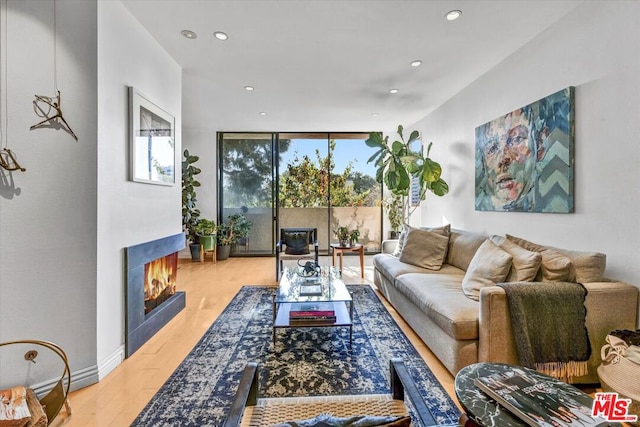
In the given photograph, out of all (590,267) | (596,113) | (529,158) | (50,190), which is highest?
(596,113)

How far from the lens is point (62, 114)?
1.90 metres

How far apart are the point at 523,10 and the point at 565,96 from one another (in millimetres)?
743

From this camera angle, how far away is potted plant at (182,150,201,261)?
19.2 ft

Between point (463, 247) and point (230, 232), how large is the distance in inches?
180

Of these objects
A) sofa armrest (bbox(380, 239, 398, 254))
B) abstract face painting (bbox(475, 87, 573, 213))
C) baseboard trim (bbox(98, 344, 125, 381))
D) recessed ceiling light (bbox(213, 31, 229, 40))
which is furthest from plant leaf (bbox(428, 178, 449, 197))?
baseboard trim (bbox(98, 344, 125, 381))

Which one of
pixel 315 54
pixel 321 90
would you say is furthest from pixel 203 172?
pixel 315 54

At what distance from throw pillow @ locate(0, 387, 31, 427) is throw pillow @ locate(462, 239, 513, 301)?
2.87m

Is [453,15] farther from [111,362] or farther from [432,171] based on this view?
[111,362]

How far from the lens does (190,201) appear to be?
20.1 ft

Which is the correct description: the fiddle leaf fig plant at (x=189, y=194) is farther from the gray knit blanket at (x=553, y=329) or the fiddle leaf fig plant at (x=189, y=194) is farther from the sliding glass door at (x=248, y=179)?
the gray knit blanket at (x=553, y=329)

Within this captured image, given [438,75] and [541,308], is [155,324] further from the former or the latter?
[438,75]

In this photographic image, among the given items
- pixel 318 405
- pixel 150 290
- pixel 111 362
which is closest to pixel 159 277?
pixel 150 290

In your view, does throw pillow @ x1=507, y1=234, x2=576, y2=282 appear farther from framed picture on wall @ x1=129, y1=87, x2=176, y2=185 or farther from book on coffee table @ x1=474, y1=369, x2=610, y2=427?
framed picture on wall @ x1=129, y1=87, x2=176, y2=185

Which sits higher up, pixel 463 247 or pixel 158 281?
pixel 463 247
